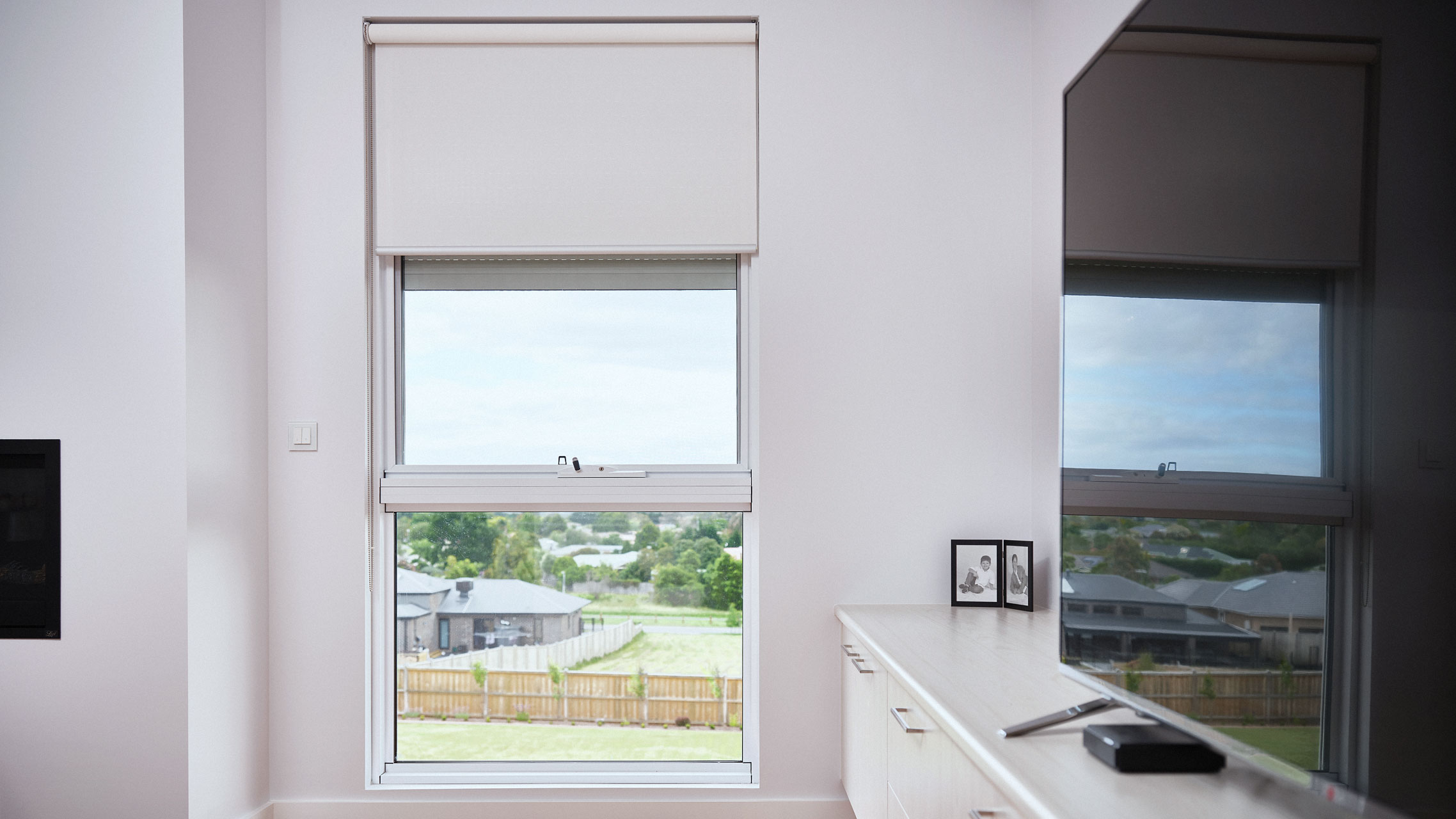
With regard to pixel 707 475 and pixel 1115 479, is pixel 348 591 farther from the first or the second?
pixel 1115 479

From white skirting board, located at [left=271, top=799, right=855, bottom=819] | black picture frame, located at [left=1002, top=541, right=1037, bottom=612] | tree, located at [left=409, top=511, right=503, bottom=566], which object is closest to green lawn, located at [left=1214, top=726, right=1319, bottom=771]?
black picture frame, located at [left=1002, top=541, right=1037, bottom=612]

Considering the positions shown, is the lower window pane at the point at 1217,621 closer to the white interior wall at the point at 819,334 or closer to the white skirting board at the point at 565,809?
the white interior wall at the point at 819,334

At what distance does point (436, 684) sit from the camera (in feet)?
8.77

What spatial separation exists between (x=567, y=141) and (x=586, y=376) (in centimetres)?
76

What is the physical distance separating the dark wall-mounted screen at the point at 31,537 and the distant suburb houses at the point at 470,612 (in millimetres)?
925

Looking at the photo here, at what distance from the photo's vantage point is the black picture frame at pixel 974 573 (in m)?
2.40

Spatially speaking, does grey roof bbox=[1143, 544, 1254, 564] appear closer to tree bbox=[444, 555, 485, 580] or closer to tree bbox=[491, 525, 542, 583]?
tree bbox=[491, 525, 542, 583]

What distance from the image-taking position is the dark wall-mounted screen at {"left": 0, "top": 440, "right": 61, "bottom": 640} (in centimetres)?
222

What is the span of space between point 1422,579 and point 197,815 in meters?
2.80

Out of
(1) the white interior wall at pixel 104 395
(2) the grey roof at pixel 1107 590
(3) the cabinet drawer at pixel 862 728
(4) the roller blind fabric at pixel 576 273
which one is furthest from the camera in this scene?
(4) the roller blind fabric at pixel 576 273

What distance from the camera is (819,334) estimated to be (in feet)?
8.34

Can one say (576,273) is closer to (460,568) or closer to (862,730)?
(460,568)

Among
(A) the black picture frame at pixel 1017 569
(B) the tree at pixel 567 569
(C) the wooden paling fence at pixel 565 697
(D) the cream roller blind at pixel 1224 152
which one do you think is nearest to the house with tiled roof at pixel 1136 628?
(D) the cream roller blind at pixel 1224 152

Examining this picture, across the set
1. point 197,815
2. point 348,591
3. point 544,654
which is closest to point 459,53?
point 348,591
